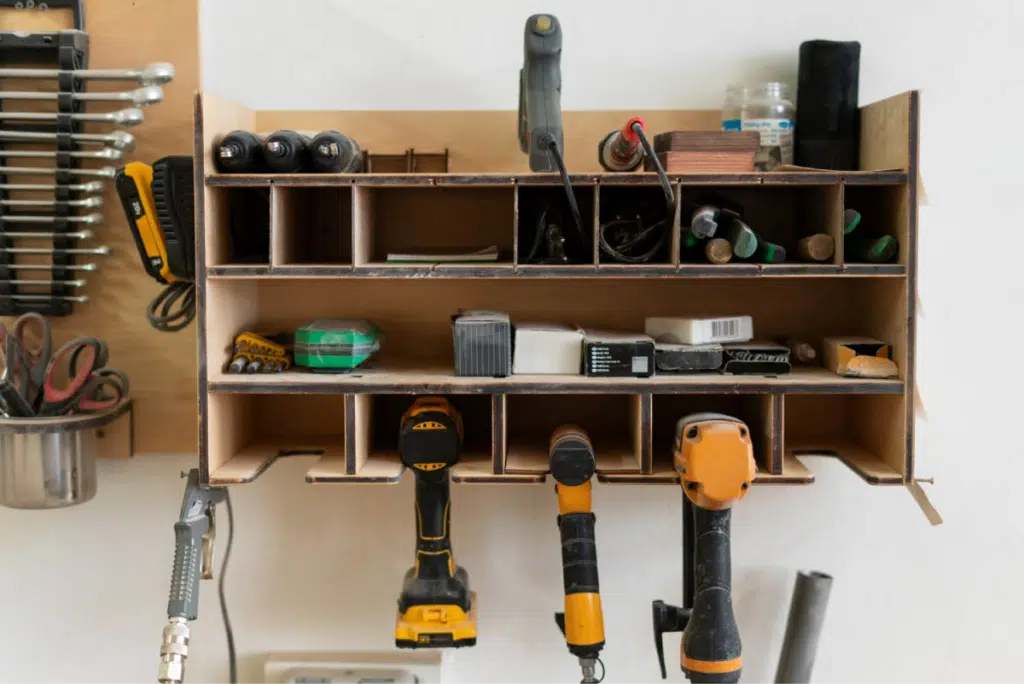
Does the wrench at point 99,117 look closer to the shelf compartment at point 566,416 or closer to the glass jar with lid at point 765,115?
the shelf compartment at point 566,416

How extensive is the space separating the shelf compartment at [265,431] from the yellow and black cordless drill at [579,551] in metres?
0.31

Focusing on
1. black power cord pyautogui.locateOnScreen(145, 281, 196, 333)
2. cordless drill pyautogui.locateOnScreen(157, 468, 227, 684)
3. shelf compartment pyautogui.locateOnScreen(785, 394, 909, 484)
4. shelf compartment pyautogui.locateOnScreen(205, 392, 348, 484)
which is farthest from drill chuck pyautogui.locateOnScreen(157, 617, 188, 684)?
shelf compartment pyautogui.locateOnScreen(785, 394, 909, 484)

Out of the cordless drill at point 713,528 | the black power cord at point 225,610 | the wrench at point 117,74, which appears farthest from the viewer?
the black power cord at point 225,610

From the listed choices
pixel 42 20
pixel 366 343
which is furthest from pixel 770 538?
pixel 42 20

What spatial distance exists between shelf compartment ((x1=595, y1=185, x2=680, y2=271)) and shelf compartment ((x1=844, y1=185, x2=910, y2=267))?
25 cm

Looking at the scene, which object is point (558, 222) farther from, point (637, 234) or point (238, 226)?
point (238, 226)

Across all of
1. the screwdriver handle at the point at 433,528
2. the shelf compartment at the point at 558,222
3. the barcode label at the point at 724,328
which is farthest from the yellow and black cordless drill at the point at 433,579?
the barcode label at the point at 724,328

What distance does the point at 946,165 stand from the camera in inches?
49.1

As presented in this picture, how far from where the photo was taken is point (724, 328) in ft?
3.67

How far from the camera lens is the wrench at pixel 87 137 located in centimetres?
120

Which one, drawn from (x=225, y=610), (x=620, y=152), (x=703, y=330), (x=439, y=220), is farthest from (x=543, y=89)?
(x=225, y=610)

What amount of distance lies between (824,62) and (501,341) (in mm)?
591

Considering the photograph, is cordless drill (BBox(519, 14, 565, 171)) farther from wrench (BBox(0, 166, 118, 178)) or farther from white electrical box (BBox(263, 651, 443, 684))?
white electrical box (BBox(263, 651, 443, 684))

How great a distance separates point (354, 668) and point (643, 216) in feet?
2.62
